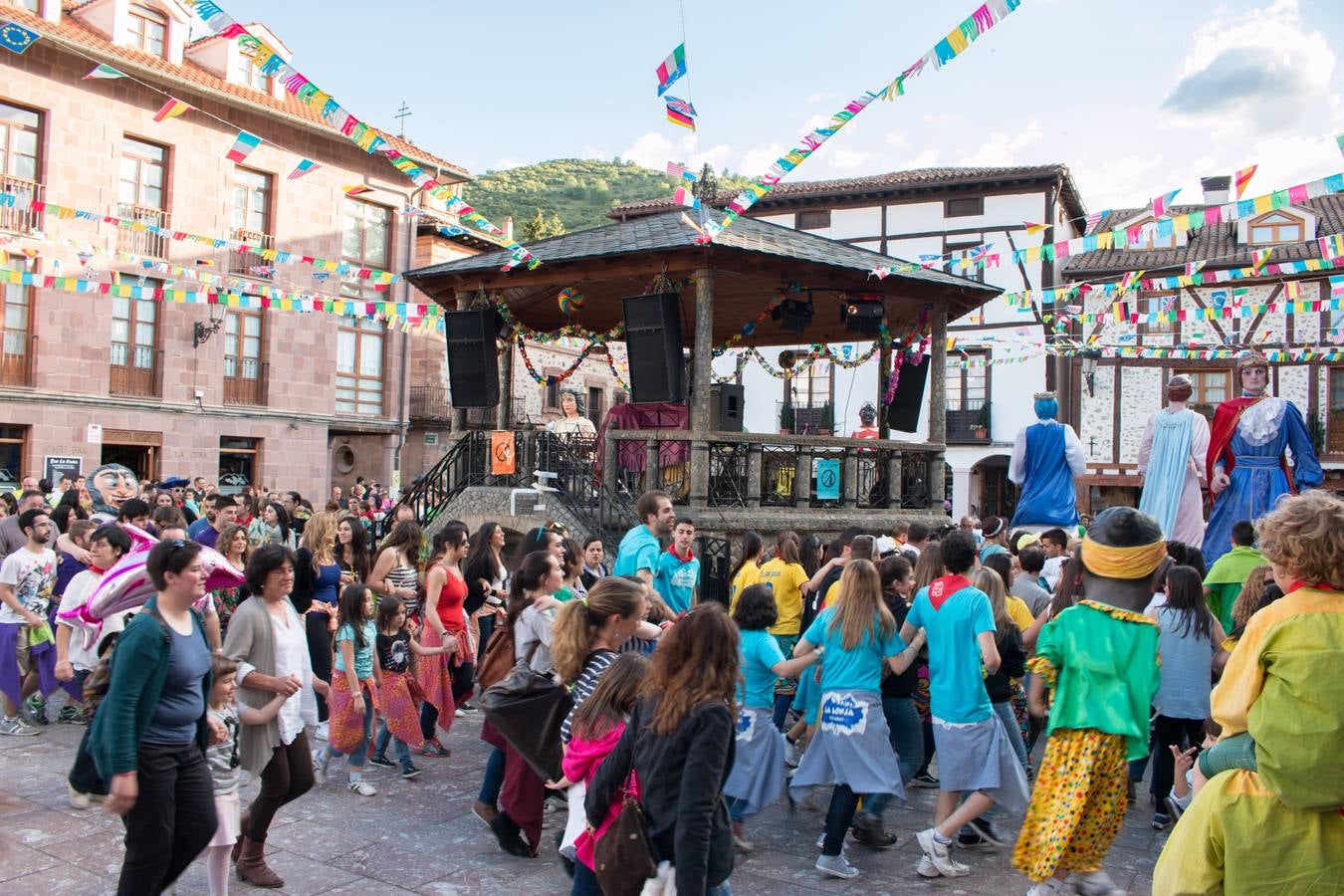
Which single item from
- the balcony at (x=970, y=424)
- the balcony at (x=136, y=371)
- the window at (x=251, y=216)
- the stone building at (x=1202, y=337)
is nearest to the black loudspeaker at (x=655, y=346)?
the balcony at (x=136, y=371)

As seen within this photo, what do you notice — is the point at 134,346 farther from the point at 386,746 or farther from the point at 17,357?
the point at 386,746

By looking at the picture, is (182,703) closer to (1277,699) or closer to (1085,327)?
(1277,699)

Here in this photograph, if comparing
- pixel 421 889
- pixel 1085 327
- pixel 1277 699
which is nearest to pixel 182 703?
pixel 421 889

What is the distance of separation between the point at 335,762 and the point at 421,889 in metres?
2.59

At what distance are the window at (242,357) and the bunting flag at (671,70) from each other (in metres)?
→ 19.1

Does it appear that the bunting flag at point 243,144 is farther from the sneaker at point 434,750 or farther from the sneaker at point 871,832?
the sneaker at point 871,832

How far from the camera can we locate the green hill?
7038 cm

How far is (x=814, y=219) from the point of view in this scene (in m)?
33.1

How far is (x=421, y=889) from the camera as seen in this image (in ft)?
16.0

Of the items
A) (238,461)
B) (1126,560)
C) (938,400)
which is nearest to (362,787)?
(1126,560)

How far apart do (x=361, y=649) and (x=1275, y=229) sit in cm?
3064

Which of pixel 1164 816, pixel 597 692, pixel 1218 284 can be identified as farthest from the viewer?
pixel 1218 284

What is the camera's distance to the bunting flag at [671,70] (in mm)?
9352

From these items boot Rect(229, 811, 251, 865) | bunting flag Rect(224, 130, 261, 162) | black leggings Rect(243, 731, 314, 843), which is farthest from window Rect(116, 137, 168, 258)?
black leggings Rect(243, 731, 314, 843)
